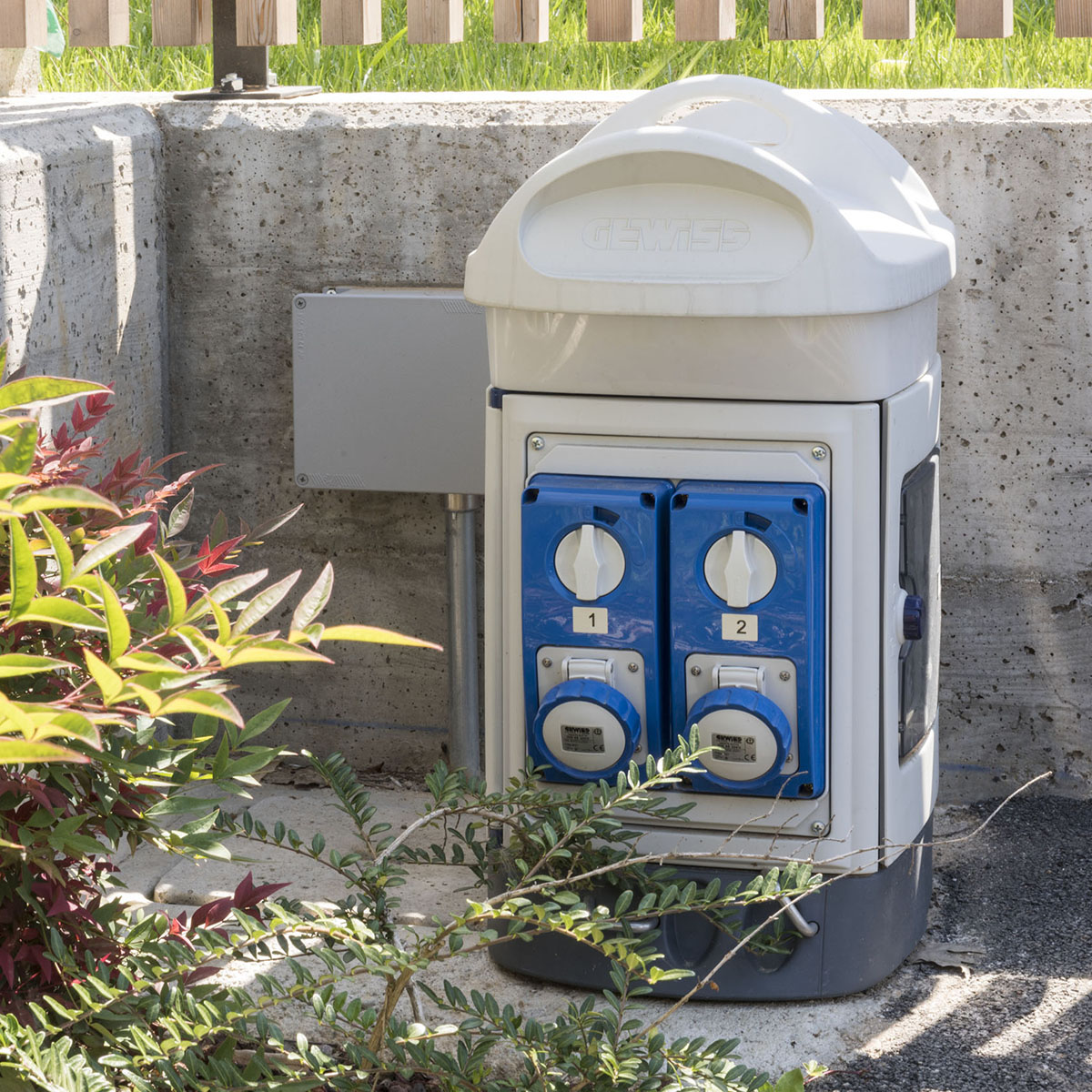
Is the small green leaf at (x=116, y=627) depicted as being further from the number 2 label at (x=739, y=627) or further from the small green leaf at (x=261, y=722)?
the number 2 label at (x=739, y=627)

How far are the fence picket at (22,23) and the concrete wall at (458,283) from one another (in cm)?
29

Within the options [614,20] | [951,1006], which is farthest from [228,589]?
[614,20]

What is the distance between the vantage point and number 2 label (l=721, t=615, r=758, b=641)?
201cm

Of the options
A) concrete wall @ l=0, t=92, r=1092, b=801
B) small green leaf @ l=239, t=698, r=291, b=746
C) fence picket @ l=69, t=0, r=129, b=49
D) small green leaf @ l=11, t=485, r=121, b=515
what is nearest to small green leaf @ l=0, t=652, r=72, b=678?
small green leaf @ l=11, t=485, r=121, b=515

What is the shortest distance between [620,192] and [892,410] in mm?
496

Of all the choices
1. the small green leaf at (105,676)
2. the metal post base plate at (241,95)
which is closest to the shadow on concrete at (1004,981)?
the small green leaf at (105,676)

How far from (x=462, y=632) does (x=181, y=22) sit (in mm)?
1464

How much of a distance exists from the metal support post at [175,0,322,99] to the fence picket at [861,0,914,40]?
3.86ft

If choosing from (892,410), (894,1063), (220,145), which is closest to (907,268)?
(892,410)

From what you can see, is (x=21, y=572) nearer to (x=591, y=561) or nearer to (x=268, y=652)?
(x=268, y=652)

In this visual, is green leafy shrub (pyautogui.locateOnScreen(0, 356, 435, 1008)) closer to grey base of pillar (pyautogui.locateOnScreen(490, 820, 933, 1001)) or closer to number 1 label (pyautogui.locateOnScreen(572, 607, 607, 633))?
number 1 label (pyautogui.locateOnScreen(572, 607, 607, 633))

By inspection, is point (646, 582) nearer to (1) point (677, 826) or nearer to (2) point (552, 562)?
(2) point (552, 562)

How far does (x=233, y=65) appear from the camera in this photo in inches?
122

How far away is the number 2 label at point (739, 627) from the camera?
2.01 m
